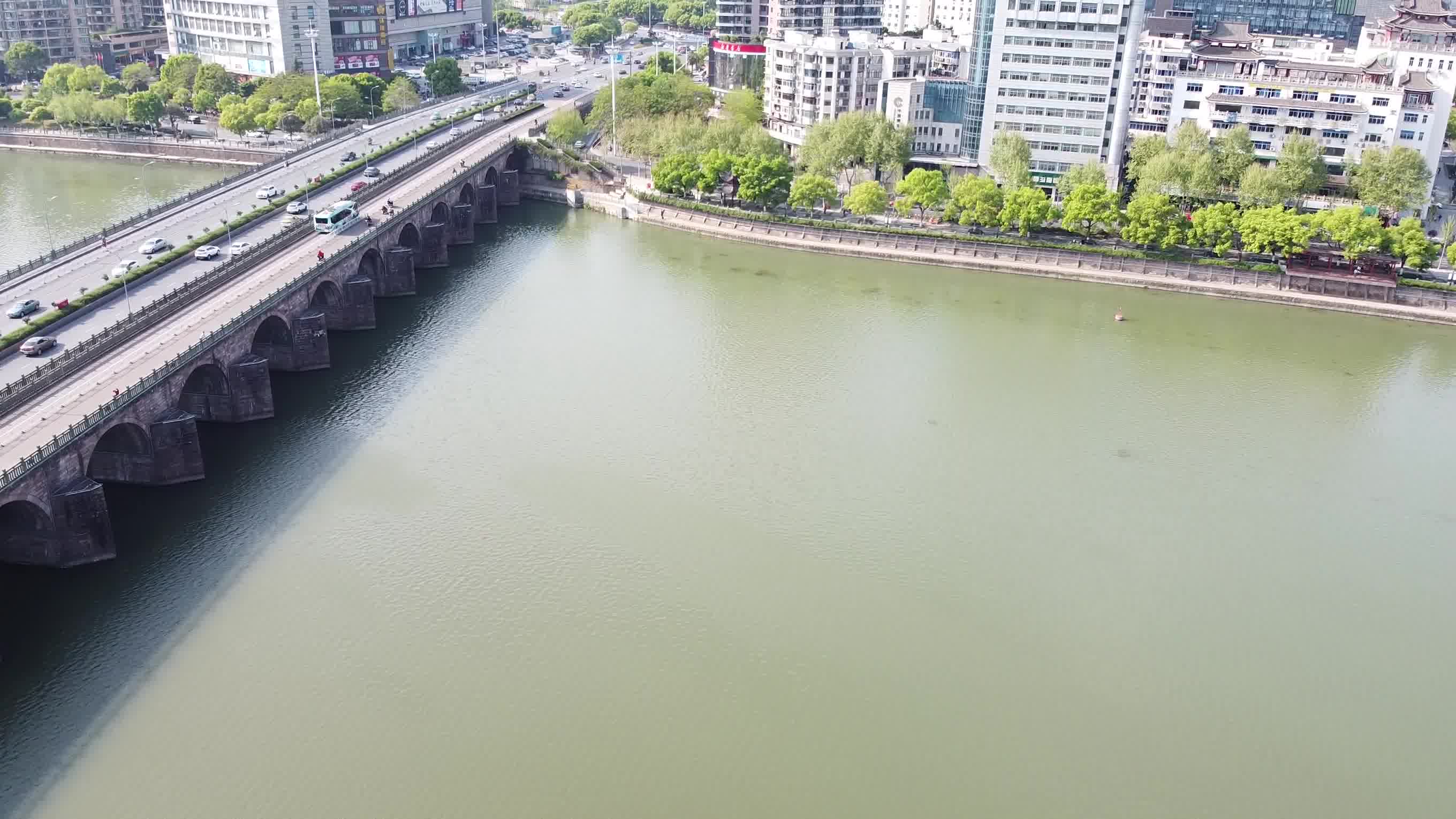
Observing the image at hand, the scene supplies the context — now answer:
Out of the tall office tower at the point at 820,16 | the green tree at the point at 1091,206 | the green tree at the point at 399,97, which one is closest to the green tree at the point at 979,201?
the green tree at the point at 1091,206

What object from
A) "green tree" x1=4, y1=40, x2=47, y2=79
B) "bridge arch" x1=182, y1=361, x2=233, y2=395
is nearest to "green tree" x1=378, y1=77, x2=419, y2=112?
"green tree" x1=4, y1=40, x2=47, y2=79

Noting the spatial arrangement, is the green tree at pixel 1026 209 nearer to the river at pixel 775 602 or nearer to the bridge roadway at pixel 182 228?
the river at pixel 775 602

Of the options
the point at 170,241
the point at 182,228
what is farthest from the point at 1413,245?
the point at 182,228

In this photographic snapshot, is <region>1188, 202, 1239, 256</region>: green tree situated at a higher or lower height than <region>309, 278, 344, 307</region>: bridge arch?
higher

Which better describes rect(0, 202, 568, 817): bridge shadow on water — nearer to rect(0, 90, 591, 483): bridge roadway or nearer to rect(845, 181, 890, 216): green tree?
rect(0, 90, 591, 483): bridge roadway

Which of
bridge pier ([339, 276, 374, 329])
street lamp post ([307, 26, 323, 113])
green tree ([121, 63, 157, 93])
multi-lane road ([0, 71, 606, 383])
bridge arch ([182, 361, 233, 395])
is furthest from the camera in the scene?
green tree ([121, 63, 157, 93])

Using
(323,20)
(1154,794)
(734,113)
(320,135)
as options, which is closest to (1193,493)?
(1154,794)
